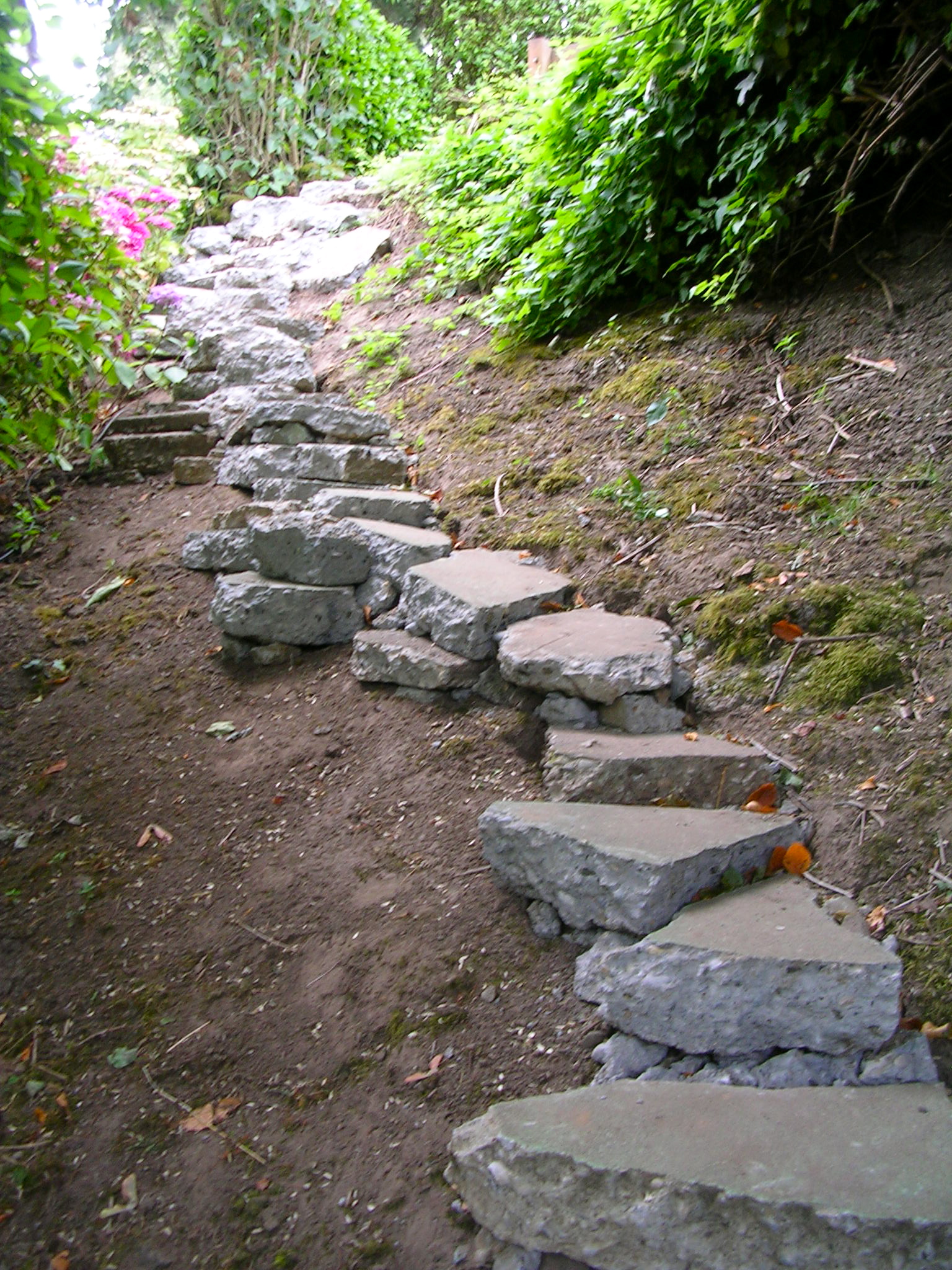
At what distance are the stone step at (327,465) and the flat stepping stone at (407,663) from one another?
57.4 inches

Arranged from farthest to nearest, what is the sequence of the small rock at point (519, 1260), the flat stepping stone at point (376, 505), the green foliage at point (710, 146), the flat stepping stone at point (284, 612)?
the flat stepping stone at point (376, 505)
the flat stepping stone at point (284, 612)
the green foliage at point (710, 146)
the small rock at point (519, 1260)

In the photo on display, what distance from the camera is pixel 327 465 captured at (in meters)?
4.55

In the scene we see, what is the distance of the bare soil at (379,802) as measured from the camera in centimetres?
185

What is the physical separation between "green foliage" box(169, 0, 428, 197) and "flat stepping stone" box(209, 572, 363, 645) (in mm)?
7488

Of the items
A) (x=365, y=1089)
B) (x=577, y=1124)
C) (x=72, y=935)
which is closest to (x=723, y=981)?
(x=577, y=1124)

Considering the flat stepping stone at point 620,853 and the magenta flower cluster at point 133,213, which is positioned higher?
the magenta flower cluster at point 133,213

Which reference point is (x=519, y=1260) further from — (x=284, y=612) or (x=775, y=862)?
(x=284, y=612)

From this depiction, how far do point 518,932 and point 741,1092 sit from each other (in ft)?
2.32

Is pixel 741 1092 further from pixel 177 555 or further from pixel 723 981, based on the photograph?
pixel 177 555

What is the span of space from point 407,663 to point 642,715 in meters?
0.90

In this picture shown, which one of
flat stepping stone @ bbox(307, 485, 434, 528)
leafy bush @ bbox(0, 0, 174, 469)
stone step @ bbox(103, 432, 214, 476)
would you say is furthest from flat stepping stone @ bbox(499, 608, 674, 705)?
stone step @ bbox(103, 432, 214, 476)

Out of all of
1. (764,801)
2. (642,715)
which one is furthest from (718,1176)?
(642,715)

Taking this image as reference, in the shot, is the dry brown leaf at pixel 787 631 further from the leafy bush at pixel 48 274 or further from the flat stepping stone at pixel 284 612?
the leafy bush at pixel 48 274

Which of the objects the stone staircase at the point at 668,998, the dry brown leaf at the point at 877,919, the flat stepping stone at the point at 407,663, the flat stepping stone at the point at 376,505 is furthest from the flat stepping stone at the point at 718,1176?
the flat stepping stone at the point at 376,505
